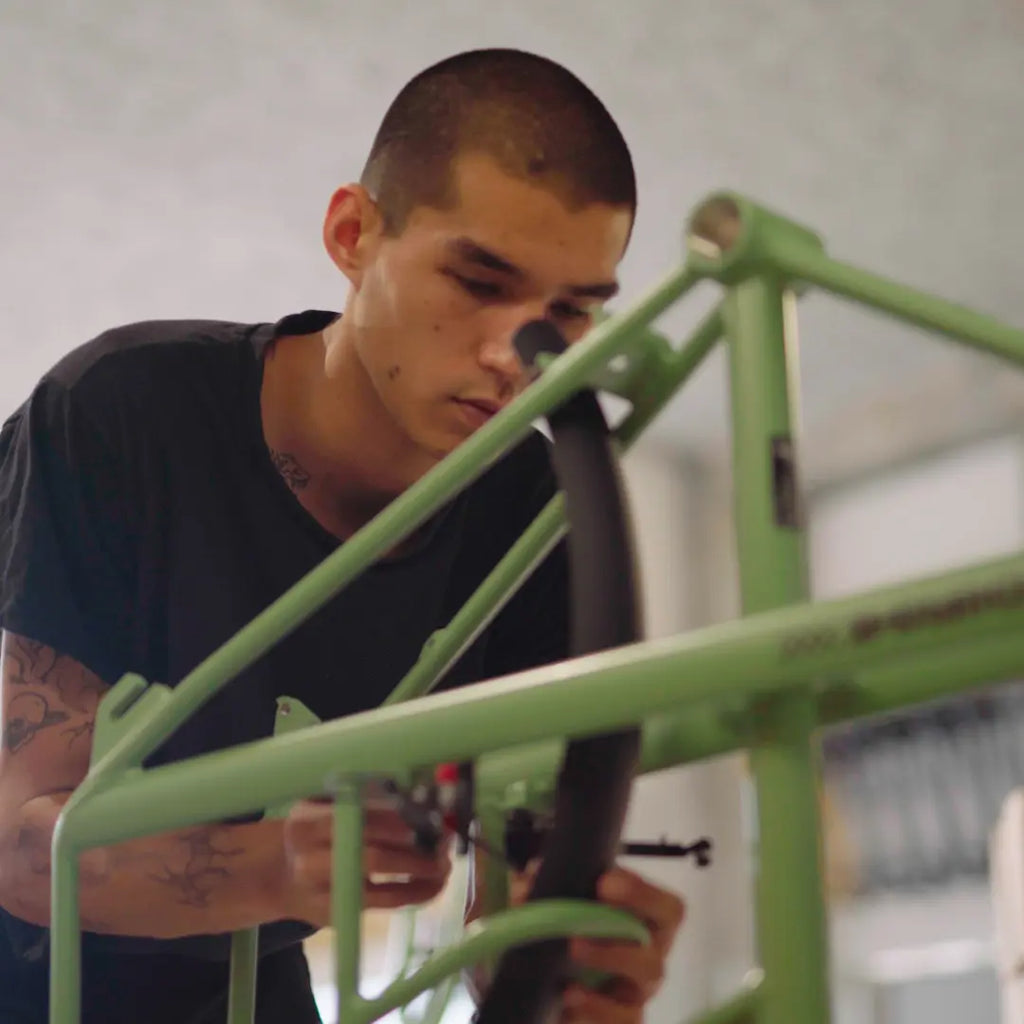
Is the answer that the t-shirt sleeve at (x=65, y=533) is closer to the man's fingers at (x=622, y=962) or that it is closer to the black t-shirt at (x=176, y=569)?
the black t-shirt at (x=176, y=569)

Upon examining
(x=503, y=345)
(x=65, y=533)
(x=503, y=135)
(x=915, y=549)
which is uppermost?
(x=915, y=549)

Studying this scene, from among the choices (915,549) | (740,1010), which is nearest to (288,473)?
(740,1010)

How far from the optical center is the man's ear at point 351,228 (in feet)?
3.24

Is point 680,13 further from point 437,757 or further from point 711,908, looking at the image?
point 711,908

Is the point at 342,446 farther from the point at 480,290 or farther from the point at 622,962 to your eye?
the point at 622,962

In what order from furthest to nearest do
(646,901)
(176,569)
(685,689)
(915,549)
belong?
(915,549), (176,569), (646,901), (685,689)

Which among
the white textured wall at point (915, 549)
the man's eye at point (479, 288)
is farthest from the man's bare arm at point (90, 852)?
the white textured wall at point (915, 549)

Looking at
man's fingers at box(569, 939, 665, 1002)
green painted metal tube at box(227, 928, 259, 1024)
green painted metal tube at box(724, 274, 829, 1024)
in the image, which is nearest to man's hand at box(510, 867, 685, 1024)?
man's fingers at box(569, 939, 665, 1002)

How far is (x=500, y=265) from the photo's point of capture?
0.85m

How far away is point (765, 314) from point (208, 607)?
1.60 ft

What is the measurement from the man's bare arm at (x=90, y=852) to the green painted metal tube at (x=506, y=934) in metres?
0.13

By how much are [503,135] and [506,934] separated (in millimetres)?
581

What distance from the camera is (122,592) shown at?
874 mm

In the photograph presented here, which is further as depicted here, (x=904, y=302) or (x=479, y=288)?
(x=479, y=288)
